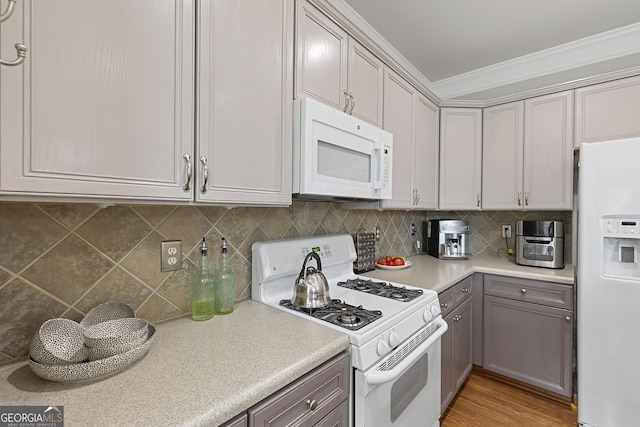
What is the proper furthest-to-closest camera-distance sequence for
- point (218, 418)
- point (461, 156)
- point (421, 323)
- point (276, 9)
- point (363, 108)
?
point (461, 156)
point (363, 108)
point (421, 323)
point (276, 9)
point (218, 418)

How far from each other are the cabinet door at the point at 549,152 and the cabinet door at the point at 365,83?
1.49 m

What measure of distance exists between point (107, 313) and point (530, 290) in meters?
2.48

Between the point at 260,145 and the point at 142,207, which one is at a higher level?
the point at 260,145

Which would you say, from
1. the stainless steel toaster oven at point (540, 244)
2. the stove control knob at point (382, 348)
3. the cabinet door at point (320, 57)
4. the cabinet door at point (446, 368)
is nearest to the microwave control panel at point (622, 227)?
the stainless steel toaster oven at point (540, 244)

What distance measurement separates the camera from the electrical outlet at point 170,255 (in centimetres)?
118

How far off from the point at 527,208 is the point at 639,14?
54.5 inches

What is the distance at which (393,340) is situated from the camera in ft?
3.87

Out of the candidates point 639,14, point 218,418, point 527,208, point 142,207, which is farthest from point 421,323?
point 639,14

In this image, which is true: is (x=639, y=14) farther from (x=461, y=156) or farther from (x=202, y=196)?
(x=202, y=196)

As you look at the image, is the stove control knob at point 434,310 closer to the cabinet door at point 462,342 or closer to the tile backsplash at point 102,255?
the cabinet door at point 462,342

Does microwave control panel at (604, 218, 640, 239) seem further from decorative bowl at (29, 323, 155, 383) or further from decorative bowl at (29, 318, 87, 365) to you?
decorative bowl at (29, 318, 87, 365)

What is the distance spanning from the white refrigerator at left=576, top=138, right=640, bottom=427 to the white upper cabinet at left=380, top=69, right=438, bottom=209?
96 cm

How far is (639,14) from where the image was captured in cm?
190

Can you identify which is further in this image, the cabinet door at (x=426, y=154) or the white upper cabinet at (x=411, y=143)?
the cabinet door at (x=426, y=154)
